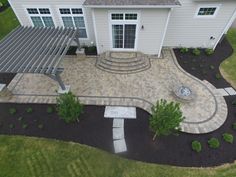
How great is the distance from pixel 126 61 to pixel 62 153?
25.6 feet

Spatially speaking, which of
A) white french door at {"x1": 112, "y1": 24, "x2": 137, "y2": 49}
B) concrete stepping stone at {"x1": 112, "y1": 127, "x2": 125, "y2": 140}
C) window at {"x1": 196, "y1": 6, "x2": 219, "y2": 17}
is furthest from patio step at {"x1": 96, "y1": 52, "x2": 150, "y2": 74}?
window at {"x1": 196, "y1": 6, "x2": 219, "y2": 17}

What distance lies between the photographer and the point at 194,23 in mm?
12195

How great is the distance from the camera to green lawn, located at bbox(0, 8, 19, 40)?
16438mm

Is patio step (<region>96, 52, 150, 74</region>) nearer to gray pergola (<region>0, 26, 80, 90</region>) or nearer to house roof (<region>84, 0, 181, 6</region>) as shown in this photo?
gray pergola (<region>0, 26, 80, 90</region>)

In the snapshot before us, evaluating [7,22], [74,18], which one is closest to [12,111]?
[74,18]

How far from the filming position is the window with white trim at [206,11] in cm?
1138

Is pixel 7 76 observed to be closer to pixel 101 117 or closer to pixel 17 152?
pixel 17 152

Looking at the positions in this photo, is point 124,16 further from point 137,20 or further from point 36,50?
point 36,50

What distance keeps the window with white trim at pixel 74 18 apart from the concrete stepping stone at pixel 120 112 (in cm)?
718

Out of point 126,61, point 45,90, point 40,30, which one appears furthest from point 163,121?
point 40,30

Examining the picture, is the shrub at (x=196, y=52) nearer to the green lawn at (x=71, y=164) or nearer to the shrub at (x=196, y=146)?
the shrub at (x=196, y=146)

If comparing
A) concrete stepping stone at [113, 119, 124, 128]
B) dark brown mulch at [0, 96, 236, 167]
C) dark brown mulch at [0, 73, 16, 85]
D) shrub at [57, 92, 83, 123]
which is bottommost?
dark brown mulch at [0, 73, 16, 85]

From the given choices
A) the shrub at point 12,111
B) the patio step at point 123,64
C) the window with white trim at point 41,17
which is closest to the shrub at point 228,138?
the patio step at point 123,64

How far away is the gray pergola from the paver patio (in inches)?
79.4
